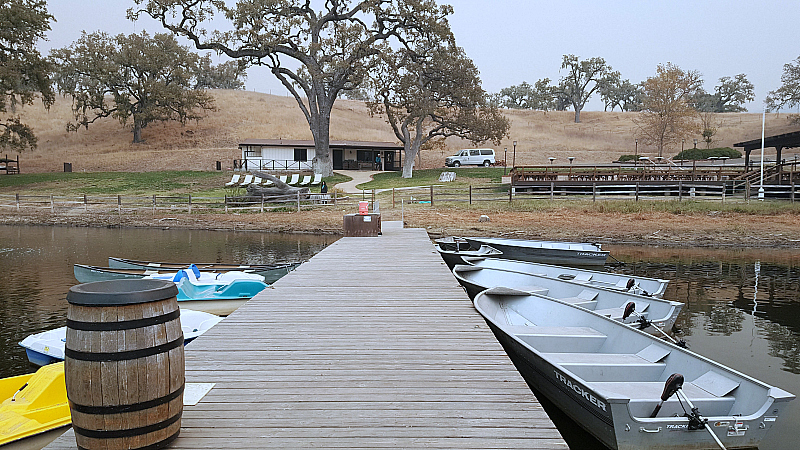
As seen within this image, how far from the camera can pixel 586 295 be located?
30.8 ft

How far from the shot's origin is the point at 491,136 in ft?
135

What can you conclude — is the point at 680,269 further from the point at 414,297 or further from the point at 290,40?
the point at 290,40

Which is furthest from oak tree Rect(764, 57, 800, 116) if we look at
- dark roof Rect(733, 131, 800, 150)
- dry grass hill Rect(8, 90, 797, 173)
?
dark roof Rect(733, 131, 800, 150)

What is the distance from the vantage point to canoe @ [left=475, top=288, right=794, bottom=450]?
15.1 feet

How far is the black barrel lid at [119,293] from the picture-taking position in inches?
109

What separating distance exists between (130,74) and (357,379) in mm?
59090

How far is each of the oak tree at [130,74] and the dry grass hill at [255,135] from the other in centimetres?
381

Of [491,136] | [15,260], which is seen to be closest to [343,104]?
[491,136]

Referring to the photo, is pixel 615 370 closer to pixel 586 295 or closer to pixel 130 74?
pixel 586 295

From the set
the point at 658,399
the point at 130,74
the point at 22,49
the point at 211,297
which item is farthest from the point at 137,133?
the point at 658,399

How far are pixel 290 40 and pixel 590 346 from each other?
111 ft

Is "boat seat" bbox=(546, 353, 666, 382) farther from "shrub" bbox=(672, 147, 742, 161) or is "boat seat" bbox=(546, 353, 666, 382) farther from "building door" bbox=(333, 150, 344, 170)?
"shrub" bbox=(672, 147, 742, 161)

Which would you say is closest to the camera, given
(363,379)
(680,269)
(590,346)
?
(363,379)

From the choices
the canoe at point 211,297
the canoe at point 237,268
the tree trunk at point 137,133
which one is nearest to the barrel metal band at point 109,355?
the canoe at point 211,297
